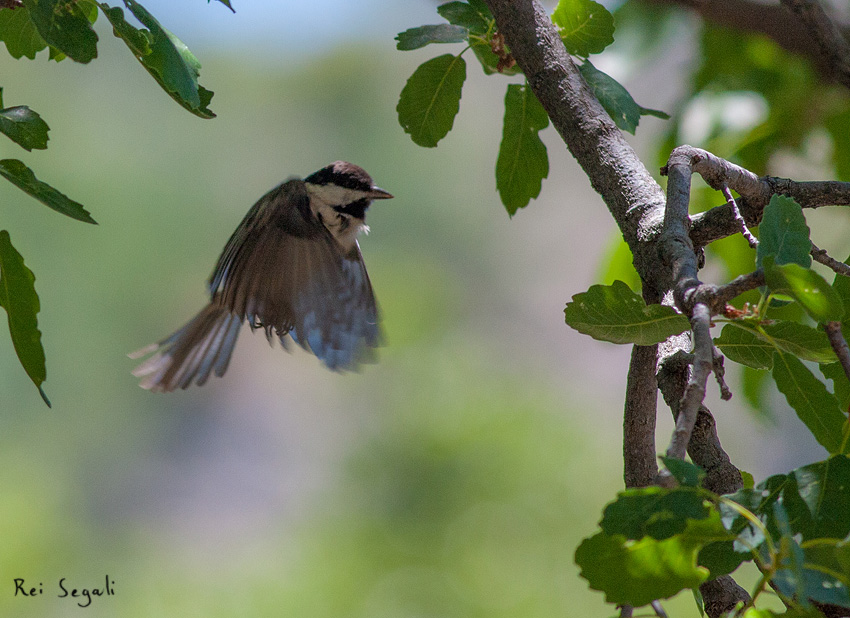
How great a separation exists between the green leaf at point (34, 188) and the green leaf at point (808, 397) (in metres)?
0.67

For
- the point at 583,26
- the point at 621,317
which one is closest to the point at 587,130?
the point at 583,26

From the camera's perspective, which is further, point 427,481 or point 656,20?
point 427,481

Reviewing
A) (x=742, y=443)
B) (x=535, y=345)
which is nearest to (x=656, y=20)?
(x=742, y=443)

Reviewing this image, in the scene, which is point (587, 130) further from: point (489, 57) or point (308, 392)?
point (308, 392)

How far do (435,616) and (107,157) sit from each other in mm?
5049

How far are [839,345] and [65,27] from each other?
0.73 meters

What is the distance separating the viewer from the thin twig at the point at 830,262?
704mm

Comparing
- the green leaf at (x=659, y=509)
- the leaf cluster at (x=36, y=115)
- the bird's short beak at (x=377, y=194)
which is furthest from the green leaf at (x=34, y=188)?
the bird's short beak at (x=377, y=194)

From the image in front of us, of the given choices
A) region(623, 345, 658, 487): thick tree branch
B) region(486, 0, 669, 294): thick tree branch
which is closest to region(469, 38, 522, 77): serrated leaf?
region(486, 0, 669, 294): thick tree branch

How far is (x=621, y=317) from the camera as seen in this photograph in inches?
25.6

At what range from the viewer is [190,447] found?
8016mm

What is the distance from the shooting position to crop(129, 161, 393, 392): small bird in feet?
4.88

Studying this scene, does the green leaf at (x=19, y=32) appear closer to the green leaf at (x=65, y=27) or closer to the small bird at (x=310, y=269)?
the green leaf at (x=65, y=27)

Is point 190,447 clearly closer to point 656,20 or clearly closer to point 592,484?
point 592,484
